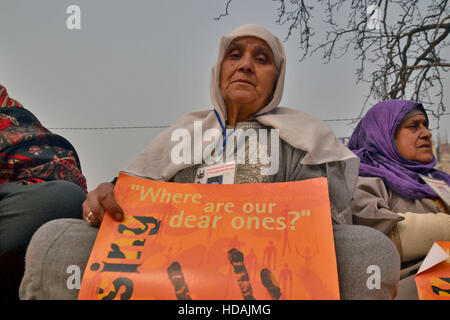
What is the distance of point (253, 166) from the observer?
3.92 feet

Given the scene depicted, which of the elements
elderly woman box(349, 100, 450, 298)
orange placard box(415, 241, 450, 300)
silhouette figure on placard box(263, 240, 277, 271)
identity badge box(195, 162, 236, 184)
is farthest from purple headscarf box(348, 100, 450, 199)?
silhouette figure on placard box(263, 240, 277, 271)

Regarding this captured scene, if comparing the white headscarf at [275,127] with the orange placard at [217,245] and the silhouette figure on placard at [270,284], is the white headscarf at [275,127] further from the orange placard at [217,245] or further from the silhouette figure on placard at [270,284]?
the silhouette figure on placard at [270,284]

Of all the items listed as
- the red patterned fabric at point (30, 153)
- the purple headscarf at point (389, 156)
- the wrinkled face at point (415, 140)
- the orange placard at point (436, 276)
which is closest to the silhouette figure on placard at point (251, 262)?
the orange placard at point (436, 276)

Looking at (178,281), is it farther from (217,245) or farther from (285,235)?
(285,235)

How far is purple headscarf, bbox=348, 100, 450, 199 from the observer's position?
1716mm

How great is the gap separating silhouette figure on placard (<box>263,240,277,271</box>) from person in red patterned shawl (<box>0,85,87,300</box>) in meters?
0.73

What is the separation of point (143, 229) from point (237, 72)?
84 centimetres

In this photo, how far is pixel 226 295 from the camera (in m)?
0.67

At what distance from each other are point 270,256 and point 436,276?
59cm

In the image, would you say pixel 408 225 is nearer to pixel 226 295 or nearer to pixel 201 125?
pixel 201 125

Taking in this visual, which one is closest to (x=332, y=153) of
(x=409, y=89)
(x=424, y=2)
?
(x=409, y=89)

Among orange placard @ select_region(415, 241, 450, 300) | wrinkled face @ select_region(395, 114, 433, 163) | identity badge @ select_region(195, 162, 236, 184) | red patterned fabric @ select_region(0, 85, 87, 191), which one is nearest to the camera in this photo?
orange placard @ select_region(415, 241, 450, 300)

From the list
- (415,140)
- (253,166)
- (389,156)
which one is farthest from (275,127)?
(415,140)

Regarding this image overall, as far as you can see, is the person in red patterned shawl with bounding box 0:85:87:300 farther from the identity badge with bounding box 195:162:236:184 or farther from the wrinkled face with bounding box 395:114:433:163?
the wrinkled face with bounding box 395:114:433:163
